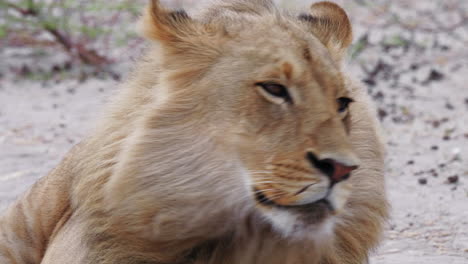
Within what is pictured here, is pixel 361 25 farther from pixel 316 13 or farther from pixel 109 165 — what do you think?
pixel 109 165

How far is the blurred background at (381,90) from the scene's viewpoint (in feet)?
16.9

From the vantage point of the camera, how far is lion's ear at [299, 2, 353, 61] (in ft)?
10.9

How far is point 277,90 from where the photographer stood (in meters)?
2.84

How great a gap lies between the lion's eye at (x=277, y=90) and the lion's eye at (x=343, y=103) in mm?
237

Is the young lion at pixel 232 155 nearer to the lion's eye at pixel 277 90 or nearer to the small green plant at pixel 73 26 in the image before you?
the lion's eye at pixel 277 90

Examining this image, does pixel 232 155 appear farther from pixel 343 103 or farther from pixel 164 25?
pixel 164 25

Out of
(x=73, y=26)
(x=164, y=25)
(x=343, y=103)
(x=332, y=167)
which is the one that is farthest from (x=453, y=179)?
(x=73, y=26)

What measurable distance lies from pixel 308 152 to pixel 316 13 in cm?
109

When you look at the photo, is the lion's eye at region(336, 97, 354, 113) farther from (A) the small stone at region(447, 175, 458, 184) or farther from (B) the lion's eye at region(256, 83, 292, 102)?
(A) the small stone at region(447, 175, 458, 184)

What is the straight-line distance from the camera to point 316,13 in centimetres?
359

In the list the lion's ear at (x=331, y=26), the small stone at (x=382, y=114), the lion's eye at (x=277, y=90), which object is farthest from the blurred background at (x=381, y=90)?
the lion's eye at (x=277, y=90)

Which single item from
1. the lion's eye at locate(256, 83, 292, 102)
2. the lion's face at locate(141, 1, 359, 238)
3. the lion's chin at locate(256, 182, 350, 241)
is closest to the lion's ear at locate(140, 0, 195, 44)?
the lion's face at locate(141, 1, 359, 238)

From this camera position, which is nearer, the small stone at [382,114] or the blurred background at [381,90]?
the blurred background at [381,90]

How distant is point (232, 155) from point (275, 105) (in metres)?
0.22
